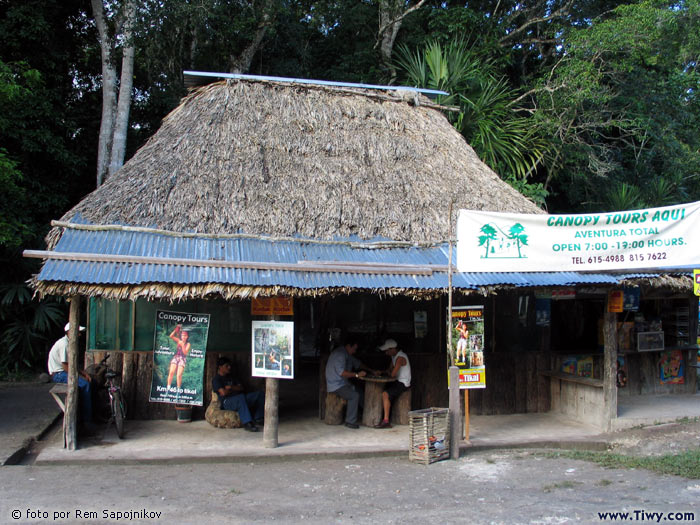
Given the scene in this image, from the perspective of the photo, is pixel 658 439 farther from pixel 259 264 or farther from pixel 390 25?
pixel 390 25

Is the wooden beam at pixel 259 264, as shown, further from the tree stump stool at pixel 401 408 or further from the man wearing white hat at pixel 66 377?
the tree stump stool at pixel 401 408

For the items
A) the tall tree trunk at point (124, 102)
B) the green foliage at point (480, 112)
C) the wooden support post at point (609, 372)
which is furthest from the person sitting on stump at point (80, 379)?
the green foliage at point (480, 112)

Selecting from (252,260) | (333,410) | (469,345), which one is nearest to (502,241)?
(469,345)

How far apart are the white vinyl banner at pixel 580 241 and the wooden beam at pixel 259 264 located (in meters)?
0.91

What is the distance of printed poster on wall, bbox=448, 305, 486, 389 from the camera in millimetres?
8859

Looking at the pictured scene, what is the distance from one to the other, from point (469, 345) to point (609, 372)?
263cm

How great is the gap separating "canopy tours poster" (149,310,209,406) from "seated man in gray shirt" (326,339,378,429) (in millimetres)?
2046

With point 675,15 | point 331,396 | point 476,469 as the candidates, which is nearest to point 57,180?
point 331,396

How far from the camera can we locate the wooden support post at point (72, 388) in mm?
8469

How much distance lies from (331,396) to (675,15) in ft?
42.1

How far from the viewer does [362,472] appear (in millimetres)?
8031

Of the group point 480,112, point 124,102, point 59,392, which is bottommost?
point 59,392

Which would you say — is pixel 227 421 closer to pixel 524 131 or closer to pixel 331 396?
pixel 331 396

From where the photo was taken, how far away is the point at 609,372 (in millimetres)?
9906
